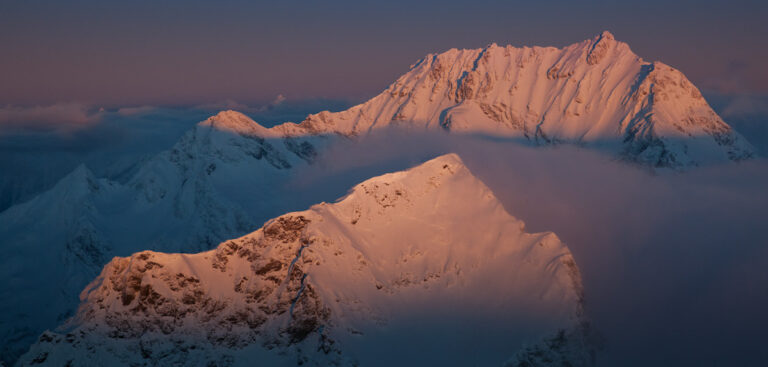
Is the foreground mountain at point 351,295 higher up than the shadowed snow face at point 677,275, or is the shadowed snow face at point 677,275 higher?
the foreground mountain at point 351,295

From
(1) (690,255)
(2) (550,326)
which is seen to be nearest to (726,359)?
(2) (550,326)

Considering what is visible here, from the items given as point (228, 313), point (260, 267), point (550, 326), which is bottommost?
point (550, 326)

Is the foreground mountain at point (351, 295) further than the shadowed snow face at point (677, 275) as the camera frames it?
No

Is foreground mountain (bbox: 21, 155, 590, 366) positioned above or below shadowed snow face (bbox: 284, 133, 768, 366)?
above

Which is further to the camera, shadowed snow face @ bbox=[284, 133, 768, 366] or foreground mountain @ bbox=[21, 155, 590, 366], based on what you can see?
shadowed snow face @ bbox=[284, 133, 768, 366]

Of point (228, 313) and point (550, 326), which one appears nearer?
point (228, 313)

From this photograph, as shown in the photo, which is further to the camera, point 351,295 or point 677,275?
point 677,275

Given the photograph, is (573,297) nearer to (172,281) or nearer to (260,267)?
(260,267)

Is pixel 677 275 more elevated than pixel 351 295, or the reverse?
pixel 351 295
